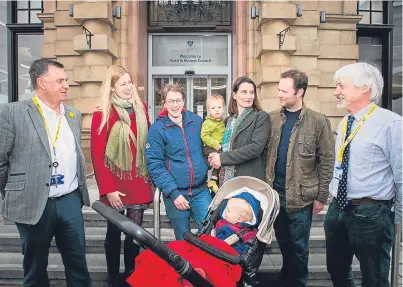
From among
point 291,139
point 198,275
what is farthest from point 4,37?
point 198,275

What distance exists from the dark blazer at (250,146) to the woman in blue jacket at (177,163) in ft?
0.94

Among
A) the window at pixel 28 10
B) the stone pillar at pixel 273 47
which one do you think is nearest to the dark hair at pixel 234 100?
the stone pillar at pixel 273 47

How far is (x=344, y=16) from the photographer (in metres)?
10.3

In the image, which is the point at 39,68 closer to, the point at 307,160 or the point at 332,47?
the point at 307,160

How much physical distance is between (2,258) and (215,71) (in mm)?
8360

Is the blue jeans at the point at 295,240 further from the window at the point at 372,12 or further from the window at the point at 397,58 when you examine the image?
the window at the point at 372,12

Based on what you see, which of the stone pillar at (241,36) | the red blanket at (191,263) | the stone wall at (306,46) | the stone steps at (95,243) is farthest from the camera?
the stone pillar at (241,36)

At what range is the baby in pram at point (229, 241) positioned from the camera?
261cm

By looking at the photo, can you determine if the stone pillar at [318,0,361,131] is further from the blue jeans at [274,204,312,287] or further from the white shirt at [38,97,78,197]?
the white shirt at [38,97,78,197]

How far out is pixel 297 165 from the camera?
3662 mm

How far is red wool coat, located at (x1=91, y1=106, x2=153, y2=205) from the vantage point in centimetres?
369

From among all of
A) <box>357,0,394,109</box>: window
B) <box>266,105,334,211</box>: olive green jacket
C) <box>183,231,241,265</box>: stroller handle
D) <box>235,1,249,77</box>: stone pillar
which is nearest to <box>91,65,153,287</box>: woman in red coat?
<box>183,231,241,265</box>: stroller handle

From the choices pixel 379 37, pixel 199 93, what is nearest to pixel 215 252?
pixel 199 93

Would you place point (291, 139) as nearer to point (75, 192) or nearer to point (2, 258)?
point (75, 192)
